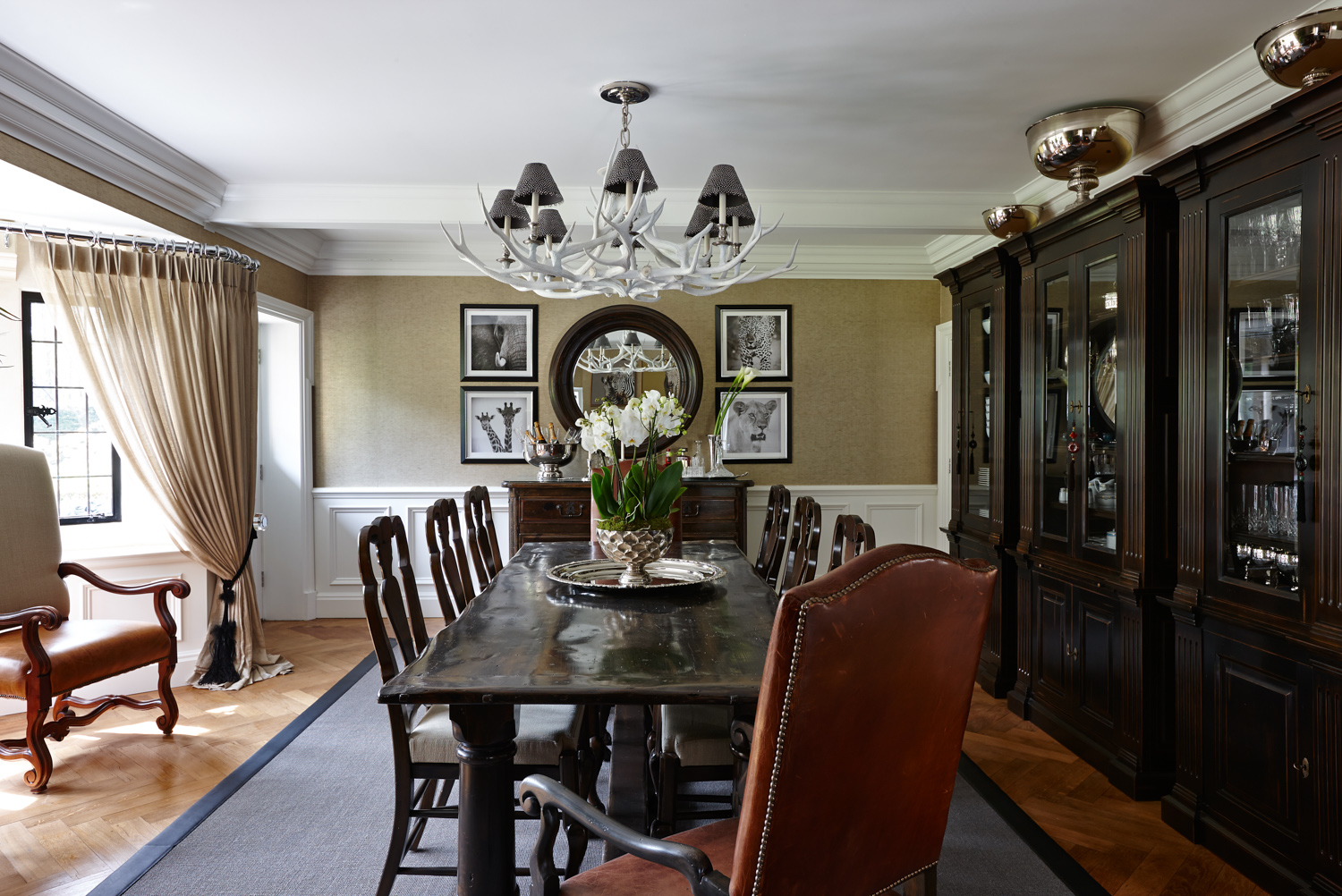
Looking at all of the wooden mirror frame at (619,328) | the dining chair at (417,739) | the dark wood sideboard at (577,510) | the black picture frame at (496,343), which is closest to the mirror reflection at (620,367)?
the wooden mirror frame at (619,328)

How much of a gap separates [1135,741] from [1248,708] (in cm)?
62

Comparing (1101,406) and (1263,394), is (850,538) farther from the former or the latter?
(1101,406)

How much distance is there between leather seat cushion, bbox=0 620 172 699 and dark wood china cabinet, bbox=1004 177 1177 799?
385 cm

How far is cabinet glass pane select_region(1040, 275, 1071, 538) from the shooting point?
3.39 metres

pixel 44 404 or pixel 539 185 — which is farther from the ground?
pixel 539 185

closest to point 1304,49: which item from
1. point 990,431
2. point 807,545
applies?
point 807,545

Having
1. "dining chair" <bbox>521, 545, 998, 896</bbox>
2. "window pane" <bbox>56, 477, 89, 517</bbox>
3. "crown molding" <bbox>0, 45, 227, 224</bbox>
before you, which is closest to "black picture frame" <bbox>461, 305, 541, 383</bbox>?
"crown molding" <bbox>0, 45, 227, 224</bbox>

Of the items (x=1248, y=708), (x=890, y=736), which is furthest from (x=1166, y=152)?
(x=890, y=736)

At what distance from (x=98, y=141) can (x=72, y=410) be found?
178cm

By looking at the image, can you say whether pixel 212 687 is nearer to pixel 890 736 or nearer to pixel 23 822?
pixel 23 822

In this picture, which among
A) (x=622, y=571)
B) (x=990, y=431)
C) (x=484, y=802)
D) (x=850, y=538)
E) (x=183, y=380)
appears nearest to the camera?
(x=484, y=802)

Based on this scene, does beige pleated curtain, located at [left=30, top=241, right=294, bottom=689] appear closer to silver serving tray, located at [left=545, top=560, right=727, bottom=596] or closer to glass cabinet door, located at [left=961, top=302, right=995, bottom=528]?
silver serving tray, located at [left=545, top=560, right=727, bottom=596]

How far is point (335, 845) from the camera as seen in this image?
2531 mm

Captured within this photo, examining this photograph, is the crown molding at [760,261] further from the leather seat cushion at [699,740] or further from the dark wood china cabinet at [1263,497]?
the leather seat cushion at [699,740]
